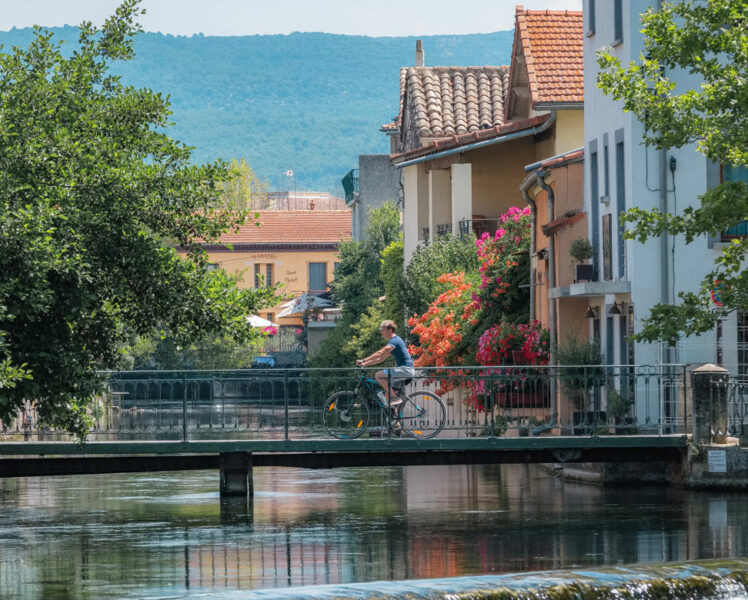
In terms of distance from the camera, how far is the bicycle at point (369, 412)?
2459 cm

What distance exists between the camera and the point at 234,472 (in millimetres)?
25016

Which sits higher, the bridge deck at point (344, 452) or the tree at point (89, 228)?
the tree at point (89, 228)

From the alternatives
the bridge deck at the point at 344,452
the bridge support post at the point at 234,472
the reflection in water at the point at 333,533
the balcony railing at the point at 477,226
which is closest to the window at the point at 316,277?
the balcony railing at the point at 477,226

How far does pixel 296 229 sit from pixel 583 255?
2953 inches

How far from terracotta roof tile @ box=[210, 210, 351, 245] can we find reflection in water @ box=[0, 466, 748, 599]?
72592mm

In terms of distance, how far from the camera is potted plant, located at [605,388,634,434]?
83.8 feet

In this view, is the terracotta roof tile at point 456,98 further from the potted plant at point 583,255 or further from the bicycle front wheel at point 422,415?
the bicycle front wheel at point 422,415

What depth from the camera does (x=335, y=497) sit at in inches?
1078

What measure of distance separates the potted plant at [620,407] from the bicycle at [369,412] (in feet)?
9.16

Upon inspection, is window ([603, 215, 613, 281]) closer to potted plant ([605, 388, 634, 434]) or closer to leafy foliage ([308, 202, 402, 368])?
potted plant ([605, 388, 634, 434])

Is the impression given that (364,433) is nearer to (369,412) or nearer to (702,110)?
(369,412)

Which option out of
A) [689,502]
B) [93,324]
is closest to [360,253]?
[689,502]

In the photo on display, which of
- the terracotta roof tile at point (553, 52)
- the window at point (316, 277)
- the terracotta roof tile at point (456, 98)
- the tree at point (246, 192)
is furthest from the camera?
the tree at point (246, 192)

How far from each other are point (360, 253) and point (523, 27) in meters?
29.7
